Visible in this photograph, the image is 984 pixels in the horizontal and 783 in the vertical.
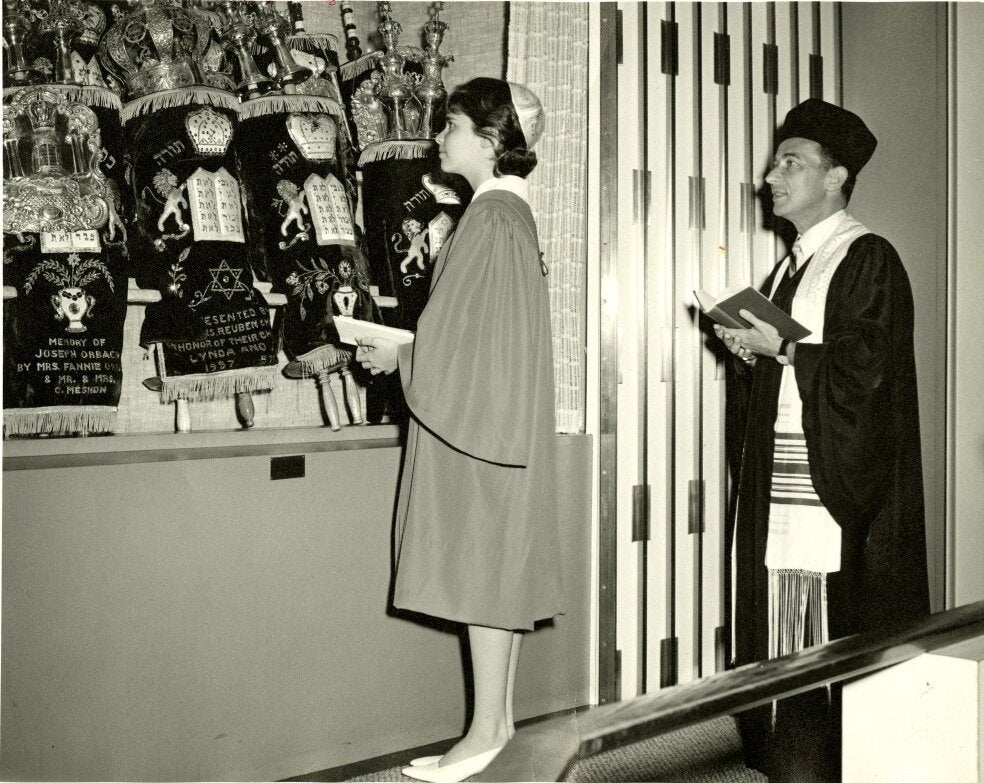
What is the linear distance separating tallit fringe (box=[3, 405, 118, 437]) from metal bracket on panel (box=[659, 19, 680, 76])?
6.29 feet

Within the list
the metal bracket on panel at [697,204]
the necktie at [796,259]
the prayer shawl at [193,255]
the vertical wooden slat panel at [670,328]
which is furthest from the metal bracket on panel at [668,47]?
the prayer shawl at [193,255]

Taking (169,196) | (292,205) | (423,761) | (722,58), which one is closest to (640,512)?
(423,761)

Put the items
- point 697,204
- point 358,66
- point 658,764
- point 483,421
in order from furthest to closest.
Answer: point 697,204 → point 358,66 → point 658,764 → point 483,421

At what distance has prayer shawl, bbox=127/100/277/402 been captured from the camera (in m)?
2.01

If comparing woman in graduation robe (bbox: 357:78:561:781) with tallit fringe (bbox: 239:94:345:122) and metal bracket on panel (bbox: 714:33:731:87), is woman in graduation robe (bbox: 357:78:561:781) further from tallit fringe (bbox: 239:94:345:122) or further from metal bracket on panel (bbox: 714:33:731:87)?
metal bracket on panel (bbox: 714:33:731:87)

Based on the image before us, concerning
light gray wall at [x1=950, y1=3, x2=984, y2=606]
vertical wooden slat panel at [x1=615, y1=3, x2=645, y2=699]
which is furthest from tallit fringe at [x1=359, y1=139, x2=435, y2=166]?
light gray wall at [x1=950, y1=3, x2=984, y2=606]

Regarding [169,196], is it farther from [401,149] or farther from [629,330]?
[629,330]

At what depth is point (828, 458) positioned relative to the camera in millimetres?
2115

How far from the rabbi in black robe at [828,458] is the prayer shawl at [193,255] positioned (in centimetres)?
120

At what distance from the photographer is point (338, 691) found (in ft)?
7.07

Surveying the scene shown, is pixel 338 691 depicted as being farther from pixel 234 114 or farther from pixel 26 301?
pixel 234 114

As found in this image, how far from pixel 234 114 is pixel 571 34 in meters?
1.02

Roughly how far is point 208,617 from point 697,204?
1.91 metres

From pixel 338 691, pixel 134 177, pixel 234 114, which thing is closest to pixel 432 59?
pixel 234 114
